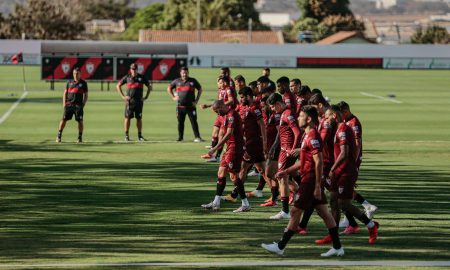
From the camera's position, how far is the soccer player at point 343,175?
53.8 ft

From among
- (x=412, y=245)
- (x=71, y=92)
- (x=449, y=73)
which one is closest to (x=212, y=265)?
(x=412, y=245)

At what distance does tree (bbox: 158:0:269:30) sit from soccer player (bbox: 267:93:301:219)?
138 meters

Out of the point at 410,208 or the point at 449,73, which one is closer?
the point at 410,208

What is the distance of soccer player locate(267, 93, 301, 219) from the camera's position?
61.5 feet

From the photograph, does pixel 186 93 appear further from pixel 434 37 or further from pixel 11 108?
pixel 434 37

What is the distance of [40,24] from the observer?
14588 centimetres

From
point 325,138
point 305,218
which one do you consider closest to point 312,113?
point 325,138

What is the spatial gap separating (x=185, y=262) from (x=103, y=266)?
1049 mm

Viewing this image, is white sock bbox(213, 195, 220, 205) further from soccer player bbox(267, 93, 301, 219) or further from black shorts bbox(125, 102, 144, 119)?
black shorts bbox(125, 102, 144, 119)

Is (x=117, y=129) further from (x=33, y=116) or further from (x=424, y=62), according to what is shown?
(x=424, y=62)

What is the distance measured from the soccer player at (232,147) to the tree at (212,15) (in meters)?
137

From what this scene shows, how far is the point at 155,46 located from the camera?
72562mm

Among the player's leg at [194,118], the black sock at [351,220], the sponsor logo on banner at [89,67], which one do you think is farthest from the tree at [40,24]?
the black sock at [351,220]

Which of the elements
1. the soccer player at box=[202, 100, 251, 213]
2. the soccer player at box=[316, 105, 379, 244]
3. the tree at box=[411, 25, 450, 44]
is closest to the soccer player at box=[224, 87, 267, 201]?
the soccer player at box=[202, 100, 251, 213]
